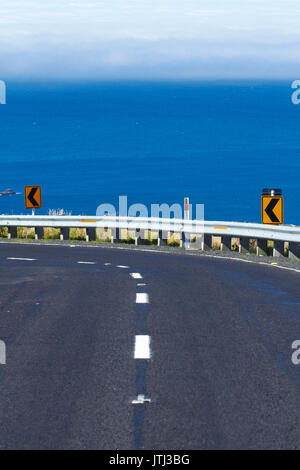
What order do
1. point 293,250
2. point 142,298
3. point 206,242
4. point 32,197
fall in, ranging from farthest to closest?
point 32,197
point 206,242
point 293,250
point 142,298

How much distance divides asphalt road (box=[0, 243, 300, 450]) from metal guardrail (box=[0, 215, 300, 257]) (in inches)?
225

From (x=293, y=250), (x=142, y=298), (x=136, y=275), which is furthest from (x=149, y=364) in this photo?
(x=293, y=250)

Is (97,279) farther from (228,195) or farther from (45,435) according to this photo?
(228,195)

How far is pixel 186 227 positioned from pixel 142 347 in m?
16.6

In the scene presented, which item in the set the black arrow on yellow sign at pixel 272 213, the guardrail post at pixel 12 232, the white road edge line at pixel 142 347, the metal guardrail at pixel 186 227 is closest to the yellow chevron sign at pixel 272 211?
the black arrow on yellow sign at pixel 272 213

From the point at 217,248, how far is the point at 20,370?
19000 mm

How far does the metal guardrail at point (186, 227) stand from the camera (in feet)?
73.3

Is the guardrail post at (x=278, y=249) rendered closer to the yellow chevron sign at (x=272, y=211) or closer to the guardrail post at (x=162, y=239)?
the yellow chevron sign at (x=272, y=211)

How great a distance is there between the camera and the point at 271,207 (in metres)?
23.8

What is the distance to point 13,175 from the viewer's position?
19462 cm

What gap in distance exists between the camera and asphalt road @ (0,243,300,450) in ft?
21.9

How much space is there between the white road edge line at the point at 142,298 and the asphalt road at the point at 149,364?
14 mm

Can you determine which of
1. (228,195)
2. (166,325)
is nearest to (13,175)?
(228,195)

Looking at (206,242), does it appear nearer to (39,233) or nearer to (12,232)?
(39,233)
